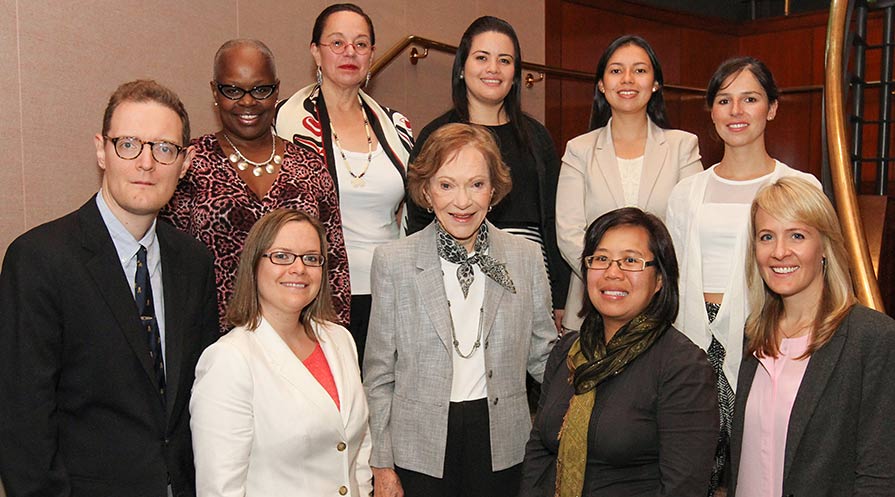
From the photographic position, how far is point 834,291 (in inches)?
89.6

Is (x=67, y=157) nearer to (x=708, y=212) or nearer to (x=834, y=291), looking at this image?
(x=708, y=212)

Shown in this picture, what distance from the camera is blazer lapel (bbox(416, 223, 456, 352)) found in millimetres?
2502

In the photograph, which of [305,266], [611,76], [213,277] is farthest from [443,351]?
[611,76]

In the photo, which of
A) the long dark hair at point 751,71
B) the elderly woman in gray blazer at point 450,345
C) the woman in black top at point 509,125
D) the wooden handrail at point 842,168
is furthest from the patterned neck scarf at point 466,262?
the wooden handrail at point 842,168

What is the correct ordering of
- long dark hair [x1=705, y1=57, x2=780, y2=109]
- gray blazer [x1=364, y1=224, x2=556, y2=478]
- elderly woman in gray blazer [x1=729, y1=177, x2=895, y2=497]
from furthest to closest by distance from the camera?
long dark hair [x1=705, y1=57, x2=780, y2=109] → gray blazer [x1=364, y1=224, x2=556, y2=478] → elderly woman in gray blazer [x1=729, y1=177, x2=895, y2=497]

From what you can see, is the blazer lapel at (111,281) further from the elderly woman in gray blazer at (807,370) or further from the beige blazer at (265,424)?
the elderly woman in gray blazer at (807,370)

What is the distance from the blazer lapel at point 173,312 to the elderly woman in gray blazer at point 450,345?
0.59 m

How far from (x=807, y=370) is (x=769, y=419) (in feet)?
0.55

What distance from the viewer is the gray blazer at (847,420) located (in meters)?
2.07

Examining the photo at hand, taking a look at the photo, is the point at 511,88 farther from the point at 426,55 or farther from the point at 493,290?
the point at 426,55

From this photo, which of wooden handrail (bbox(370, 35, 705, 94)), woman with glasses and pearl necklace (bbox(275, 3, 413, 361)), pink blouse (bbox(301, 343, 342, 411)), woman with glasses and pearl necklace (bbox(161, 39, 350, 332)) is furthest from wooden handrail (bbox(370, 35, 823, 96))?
pink blouse (bbox(301, 343, 342, 411))

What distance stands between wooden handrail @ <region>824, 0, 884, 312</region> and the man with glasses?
9.08 feet

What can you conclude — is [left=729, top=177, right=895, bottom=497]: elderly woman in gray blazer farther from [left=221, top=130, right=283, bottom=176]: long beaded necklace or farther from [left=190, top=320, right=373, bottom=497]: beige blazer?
[left=221, top=130, right=283, bottom=176]: long beaded necklace

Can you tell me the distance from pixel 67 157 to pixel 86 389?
7.89ft
